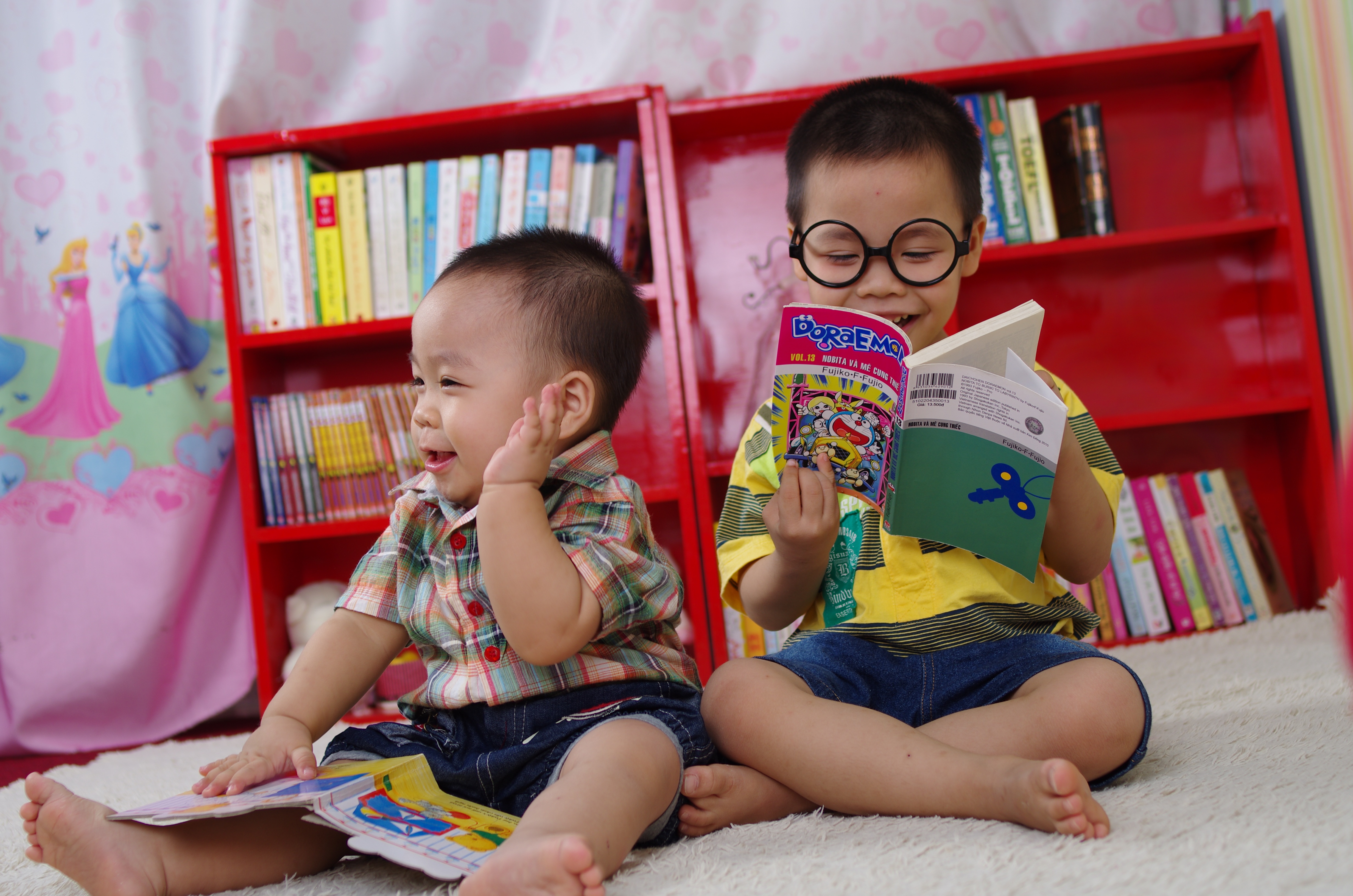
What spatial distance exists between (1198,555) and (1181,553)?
0.12ft

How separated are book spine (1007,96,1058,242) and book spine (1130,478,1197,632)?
482 mm

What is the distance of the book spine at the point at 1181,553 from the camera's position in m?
1.71

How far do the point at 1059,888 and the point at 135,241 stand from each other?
1914mm

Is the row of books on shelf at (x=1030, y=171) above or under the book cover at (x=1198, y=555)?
above

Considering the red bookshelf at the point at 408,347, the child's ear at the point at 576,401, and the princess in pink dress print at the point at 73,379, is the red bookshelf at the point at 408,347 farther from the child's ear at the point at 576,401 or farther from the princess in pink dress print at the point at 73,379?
the child's ear at the point at 576,401

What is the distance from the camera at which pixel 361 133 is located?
173cm

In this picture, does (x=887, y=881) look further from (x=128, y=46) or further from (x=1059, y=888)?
(x=128, y=46)

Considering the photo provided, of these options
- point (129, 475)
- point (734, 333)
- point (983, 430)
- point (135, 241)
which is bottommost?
point (983, 430)

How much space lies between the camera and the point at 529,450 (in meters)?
0.75

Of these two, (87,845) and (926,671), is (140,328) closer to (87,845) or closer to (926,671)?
(87,845)

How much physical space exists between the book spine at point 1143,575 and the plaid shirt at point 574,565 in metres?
1.12

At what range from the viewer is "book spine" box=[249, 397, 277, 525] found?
5.71 ft

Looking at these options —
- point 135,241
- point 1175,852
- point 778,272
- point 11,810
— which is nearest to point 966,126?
point 1175,852

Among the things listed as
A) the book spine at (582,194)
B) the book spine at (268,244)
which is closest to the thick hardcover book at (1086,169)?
the book spine at (582,194)
